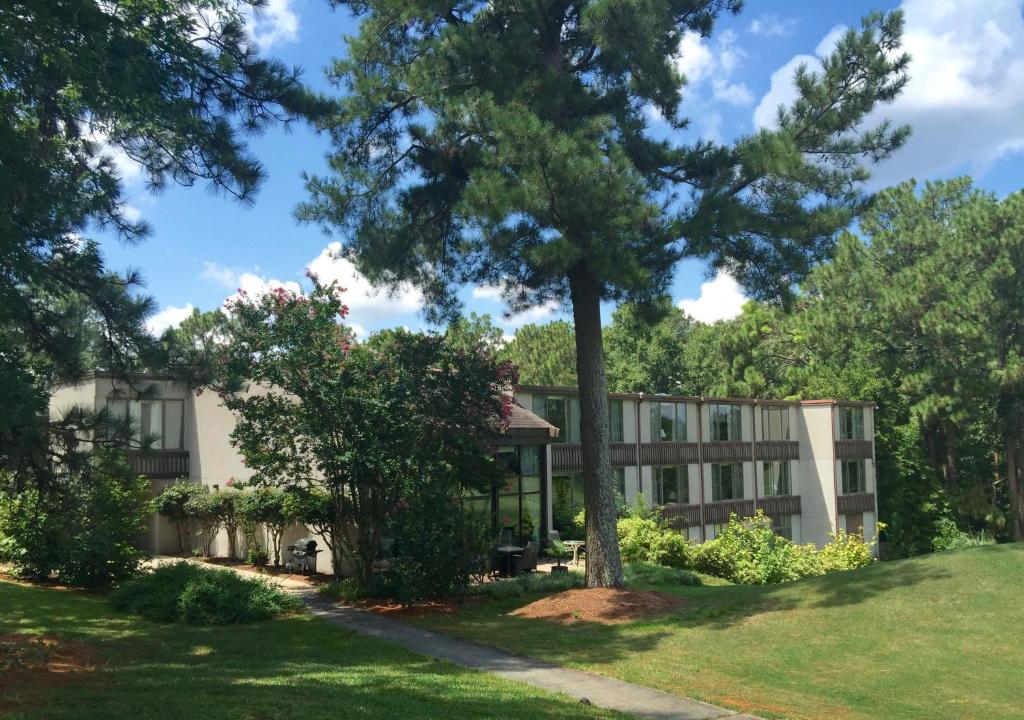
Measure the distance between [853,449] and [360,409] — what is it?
1363 inches

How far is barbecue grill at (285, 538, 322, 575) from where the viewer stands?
20438 mm

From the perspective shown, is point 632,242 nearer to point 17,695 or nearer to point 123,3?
point 123,3

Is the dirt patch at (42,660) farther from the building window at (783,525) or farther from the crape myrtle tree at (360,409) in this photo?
the building window at (783,525)

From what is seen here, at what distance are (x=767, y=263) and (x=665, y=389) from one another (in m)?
43.4

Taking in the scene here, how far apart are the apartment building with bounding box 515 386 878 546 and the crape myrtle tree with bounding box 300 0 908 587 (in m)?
10.6

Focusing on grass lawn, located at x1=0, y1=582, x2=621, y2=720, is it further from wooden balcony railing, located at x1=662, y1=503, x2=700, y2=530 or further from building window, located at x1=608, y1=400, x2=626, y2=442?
wooden balcony railing, located at x1=662, y1=503, x2=700, y2=530

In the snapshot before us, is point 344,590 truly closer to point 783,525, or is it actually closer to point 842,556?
point 842,556

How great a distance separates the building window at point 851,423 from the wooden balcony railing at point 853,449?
25cm

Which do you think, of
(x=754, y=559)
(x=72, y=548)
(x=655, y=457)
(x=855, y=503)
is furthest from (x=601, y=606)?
→ (x=855, y=503)

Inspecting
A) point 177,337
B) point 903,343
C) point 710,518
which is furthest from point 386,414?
point 903,343

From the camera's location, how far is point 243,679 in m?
10.1

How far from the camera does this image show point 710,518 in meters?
37.1

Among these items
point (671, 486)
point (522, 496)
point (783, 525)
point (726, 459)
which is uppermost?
point (726, 459)

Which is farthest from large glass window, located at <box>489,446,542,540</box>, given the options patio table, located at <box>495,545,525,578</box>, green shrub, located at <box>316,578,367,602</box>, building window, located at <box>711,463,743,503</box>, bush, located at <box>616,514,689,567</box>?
building window, located at <box>711,463,743,503</box>
